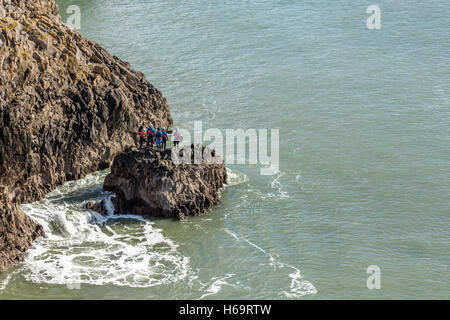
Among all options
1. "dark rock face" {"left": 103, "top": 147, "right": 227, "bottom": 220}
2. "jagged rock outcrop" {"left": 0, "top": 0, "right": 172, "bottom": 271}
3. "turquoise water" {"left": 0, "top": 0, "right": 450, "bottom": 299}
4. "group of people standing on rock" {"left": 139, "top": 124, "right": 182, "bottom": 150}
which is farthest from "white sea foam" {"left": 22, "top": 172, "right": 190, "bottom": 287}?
"group of people standing on rock" {"left": 139, "top": 124, "right": 182, "bottom": 150}

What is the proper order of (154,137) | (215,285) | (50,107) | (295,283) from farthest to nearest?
(154,137)
(50,107)
(295,283)
(215,285)

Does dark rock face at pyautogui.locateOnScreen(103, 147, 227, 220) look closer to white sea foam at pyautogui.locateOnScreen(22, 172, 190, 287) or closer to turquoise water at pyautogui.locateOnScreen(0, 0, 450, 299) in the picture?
white sea foam at pyautogui.locateOnScreen(22, 172, 190, 287)

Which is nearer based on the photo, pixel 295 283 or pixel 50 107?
pixel 295 283

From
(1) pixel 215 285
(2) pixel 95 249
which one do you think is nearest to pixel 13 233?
(2) pixel 95 249

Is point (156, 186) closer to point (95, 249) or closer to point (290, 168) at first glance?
point (95, 249)
